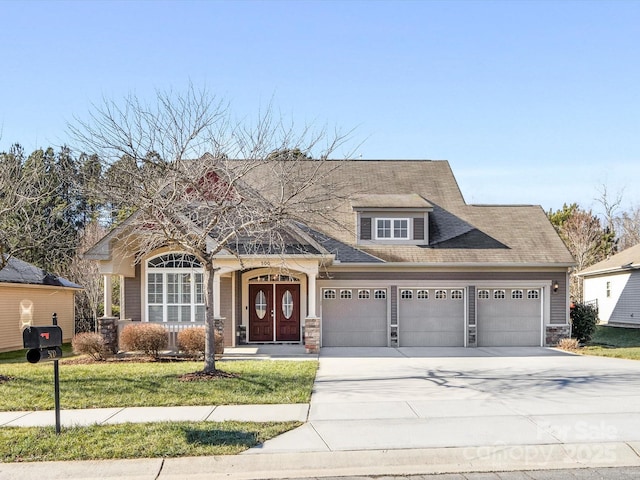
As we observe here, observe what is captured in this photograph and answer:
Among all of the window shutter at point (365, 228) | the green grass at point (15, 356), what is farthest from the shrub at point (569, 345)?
the green grass at point (15, 356)

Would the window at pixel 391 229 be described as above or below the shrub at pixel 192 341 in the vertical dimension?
above

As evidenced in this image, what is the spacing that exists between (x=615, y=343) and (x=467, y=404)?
16.5 m

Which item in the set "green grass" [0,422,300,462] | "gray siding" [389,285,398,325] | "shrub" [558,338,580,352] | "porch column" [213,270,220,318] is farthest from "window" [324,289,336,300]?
"green grass" [0,422,300,462]

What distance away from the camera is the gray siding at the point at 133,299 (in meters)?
21.2

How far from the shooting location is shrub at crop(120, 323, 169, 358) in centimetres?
1800

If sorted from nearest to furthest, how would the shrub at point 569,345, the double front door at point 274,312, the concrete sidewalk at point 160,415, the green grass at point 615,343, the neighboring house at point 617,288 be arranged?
the concrete sidewalk at point 160,415, the green grass at point 615,343, the shrub at point 569,345, the double front door at point 274,312, the neighboring house at point 617,288

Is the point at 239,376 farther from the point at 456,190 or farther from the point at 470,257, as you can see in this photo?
the point at 456,190

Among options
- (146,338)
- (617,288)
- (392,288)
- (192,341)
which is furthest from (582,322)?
(146,338)

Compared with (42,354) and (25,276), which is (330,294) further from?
(42,354)

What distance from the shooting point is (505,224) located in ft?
77.9

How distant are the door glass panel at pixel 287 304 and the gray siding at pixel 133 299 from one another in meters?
4.87

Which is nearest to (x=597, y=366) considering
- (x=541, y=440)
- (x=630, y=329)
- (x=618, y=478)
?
(x=541, y=440)

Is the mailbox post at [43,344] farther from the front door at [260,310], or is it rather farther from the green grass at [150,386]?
the front door at [260,310]

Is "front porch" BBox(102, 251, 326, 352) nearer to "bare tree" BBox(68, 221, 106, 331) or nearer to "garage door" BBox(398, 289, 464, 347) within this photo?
"garage door" BBox(398, 289, 464, 347)
